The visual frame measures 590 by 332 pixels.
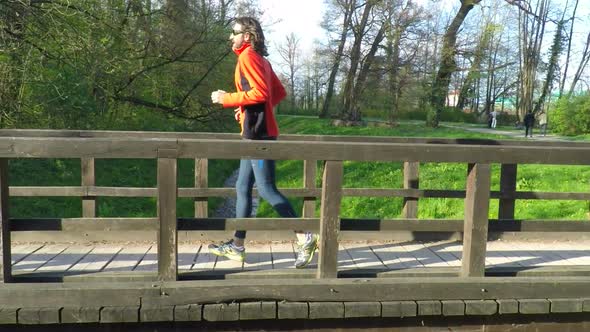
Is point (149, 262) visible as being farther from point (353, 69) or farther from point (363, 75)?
point (363, 75)

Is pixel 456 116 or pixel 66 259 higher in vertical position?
pixel 456 116

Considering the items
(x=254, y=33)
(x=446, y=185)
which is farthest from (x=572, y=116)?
(x=254, y=33)

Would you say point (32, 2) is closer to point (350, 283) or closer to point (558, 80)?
point (350, 283)

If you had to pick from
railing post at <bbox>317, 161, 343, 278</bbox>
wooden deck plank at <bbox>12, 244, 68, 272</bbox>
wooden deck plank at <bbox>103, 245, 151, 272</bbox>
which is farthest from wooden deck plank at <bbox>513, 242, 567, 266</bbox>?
wooden deck plank at <bbox>12, 244, 68, 272</bbox>

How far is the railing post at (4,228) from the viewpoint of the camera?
316cm

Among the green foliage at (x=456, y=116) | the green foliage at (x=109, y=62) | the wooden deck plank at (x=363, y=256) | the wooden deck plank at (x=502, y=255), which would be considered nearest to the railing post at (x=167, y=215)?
the wooden deck plank at (x=363, y=256)

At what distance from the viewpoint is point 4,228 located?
3.21 meters

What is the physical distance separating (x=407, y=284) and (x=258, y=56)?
1.94 meters

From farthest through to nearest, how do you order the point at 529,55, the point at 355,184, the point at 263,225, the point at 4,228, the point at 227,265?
the point at 529,55 < the point at 355,184 < the point at 227,265 < the point at 263,225 < the point at 4,228

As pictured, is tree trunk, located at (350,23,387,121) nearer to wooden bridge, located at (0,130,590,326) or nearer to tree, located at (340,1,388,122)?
tree, located at (340,1,388,122)

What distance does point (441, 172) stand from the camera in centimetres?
1298

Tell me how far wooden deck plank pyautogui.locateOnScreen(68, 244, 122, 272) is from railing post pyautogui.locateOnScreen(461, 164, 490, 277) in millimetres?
Answer: 2675

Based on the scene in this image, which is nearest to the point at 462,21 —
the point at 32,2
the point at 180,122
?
the point at 180,122

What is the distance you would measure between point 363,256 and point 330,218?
1257mm
